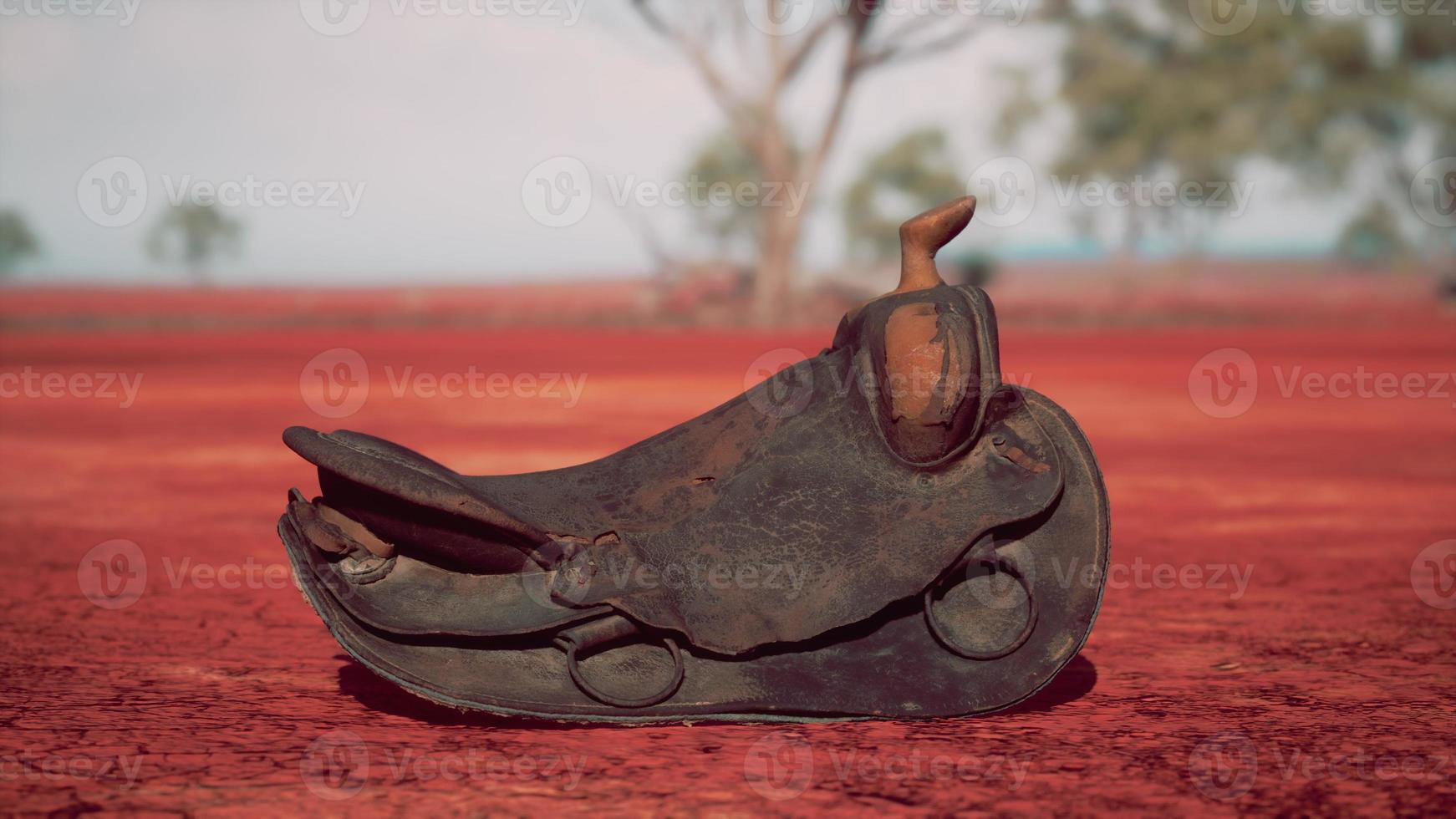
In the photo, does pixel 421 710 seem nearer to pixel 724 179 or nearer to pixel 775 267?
pixel 775 267

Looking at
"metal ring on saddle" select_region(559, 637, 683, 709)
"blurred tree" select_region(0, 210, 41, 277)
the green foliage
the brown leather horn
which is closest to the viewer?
"metal ring on saddle" select_region(559, 637, 683, 709)

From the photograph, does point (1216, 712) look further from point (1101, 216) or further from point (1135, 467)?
point (1101, 216)

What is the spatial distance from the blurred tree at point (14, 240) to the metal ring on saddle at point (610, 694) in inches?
3209

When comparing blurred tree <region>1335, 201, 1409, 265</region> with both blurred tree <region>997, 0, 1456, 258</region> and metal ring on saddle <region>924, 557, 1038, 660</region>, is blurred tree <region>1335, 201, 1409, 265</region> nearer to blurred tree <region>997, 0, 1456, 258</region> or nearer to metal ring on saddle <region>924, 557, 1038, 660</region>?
blurred tree <region>997, 0, 1456, 258</region>

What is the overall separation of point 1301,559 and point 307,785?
456 centimetres

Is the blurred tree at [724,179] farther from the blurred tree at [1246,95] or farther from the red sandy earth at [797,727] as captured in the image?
the red sandy earth at [797,727]

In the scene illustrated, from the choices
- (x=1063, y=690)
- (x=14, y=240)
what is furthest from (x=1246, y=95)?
(x=14, y=240)

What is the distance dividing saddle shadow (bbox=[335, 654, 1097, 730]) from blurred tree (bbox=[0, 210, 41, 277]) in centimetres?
8056

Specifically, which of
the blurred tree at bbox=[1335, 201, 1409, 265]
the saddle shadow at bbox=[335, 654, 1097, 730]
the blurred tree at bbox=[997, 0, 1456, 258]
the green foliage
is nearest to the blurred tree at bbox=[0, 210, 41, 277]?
the green foliage

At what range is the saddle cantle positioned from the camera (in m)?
2.72

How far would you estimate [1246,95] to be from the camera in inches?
1577

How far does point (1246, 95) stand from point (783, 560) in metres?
42.2

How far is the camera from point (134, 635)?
4027mm

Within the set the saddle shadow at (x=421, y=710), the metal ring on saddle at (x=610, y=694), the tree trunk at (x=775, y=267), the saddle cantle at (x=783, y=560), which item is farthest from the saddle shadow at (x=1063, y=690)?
the tree trunk at (x=775, y=267)
